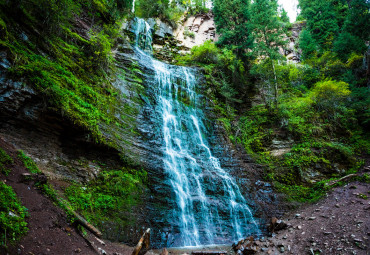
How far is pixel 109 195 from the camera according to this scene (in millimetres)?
7223

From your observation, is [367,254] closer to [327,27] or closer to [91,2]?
[91,2]

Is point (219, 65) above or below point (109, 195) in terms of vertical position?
above

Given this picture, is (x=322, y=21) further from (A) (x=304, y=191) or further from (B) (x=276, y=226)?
(B) (x=276, y=226)

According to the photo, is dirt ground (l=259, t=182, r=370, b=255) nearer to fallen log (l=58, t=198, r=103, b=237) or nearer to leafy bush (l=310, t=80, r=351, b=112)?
fallen log (l=58, t=198, r=103, b=237)

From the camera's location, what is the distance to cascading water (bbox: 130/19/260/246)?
330 inches

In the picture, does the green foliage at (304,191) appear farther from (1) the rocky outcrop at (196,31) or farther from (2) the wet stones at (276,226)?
(1) the rocky outcrop at (196,31)

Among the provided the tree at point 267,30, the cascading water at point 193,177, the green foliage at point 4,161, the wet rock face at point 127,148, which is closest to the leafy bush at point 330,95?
the tree at point 267,30

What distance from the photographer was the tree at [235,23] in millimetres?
20625

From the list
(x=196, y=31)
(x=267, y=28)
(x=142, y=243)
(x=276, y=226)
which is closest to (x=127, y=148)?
(x=142, y=243)

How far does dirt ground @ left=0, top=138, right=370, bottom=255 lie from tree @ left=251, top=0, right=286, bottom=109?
11.0 meters

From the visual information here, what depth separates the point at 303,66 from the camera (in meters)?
20.0

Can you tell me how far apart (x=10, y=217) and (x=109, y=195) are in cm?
398

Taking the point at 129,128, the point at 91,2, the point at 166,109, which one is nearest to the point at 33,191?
the point at 129,128

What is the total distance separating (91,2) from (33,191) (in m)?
12.5
